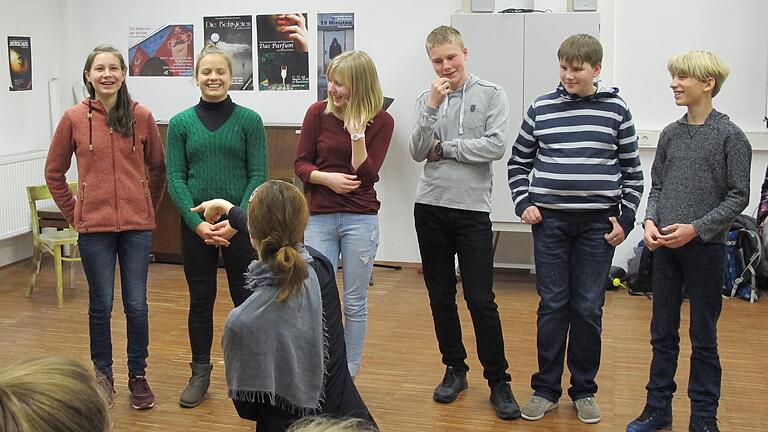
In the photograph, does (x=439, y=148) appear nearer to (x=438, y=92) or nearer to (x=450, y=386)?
(x=438, y=92)

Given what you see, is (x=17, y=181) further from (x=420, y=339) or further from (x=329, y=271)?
(x=329, y=271)

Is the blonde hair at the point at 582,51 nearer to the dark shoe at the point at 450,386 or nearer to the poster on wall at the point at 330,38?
the dark shoe at the point at 450,386

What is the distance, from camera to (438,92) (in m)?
3.70

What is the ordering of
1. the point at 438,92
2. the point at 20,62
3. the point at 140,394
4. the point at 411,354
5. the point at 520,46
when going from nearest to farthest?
the point at 438,92
the point at 140,394
the point at 411,354
the point at 520,46
the point at 20,62

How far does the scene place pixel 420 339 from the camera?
5.10 metres

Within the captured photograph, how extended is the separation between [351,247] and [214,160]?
0.70 metres

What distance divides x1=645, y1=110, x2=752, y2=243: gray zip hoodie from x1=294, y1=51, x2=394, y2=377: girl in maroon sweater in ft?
3.71

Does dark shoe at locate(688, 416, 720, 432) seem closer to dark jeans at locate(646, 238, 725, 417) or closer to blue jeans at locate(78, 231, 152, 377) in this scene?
dark jeans at locate(646, 238, 725, 417)

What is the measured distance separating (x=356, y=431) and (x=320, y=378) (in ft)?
4.33

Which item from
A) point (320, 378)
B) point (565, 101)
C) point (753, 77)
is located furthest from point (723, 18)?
point (320, 378)

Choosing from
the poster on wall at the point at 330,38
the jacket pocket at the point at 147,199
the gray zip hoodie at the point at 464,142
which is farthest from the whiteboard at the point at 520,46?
the jacket pocket at the point at 147,199

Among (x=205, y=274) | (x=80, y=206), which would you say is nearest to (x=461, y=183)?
(x=205, y=274)

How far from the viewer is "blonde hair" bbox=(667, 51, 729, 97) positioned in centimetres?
348

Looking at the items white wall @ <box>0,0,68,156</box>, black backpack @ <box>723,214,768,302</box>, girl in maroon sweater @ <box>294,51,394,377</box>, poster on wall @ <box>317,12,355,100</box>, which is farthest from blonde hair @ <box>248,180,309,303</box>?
white wall @ <box>0,0,68,156</box>
